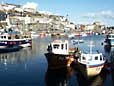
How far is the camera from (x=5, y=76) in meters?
54.8

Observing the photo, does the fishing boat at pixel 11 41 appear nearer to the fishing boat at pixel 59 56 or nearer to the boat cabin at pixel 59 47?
the boat cabin at pixel 59 47

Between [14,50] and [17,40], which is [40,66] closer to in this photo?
[14,50]

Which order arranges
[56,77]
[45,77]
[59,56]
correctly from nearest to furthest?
[56,77]
[45,77]
[59,56]

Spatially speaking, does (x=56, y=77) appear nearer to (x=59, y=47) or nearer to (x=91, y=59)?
(x=91, y=59)

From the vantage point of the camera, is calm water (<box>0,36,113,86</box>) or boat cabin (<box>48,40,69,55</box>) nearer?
calm water (<box>0,36,113,86</box>)

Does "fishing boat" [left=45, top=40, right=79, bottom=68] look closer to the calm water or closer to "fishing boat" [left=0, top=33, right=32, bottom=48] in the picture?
the calm water

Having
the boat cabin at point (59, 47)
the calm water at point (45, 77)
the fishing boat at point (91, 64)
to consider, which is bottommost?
the calm water at point (45, 77)

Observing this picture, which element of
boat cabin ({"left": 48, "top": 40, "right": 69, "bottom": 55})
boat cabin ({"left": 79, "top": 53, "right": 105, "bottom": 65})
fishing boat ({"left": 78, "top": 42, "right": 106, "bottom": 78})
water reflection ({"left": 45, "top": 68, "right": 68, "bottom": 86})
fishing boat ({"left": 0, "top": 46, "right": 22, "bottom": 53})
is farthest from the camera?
fishing boat ({"left": 0, "top": 46, "right": 22, "bottom": 53})

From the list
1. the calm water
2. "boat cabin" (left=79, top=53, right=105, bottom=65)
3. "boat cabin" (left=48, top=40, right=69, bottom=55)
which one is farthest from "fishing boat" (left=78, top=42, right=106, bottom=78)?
"boat cabin" (left=48, top=40, right=69, bottom=55)

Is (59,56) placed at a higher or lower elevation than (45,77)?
higher

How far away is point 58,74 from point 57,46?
5.74 m

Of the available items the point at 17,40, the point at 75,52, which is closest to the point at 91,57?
the point at 75,52

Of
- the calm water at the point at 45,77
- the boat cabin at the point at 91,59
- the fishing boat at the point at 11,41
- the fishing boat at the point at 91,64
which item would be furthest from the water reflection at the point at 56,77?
the fishing boat at the point at 11,41

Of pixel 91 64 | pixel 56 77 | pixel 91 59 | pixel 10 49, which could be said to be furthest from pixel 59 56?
pixel 10 49
